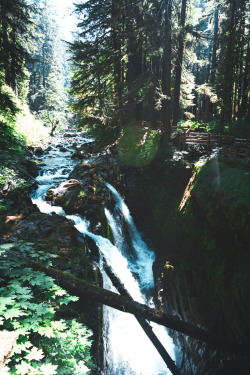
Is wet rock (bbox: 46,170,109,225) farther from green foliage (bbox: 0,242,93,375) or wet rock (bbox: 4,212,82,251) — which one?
green foliage (bbox: 0,242,93,375)

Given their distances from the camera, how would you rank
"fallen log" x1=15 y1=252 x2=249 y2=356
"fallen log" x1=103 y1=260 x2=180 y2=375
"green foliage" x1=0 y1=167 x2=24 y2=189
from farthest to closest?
"green foliage" x1=0 y1=167 x2=24 y2=189
"fallen log" x1=103 y1=260 x2=180 y2=375
"fallen log" x1=15 y1=252 x2=249 y2=356

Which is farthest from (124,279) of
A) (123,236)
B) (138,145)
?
(138,145)

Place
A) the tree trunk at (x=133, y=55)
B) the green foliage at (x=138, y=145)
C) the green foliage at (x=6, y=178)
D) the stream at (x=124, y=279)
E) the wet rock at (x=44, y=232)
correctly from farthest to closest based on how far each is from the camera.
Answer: the green foliage at (x=138, y=145) < the tree trunk at (x=133, y=55) < the green foliage at (x=6, y=178) < the stream at (x=124, y=279) < the wet rock at (x=44, y=232)

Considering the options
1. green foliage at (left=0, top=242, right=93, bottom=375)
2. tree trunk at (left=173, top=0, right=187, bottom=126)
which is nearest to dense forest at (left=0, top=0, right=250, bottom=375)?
green foliage at (left=0, top=242, right=93, bottom=375)

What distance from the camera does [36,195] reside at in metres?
10.7

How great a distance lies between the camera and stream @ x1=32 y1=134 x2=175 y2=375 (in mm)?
6352

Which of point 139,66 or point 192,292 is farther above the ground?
point 139,66

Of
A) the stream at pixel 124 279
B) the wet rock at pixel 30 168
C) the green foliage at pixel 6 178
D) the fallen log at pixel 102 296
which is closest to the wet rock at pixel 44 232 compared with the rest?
the stream at pixel 124 279

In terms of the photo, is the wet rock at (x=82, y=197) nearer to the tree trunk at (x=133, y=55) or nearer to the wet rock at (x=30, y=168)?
the wet rock at (x=30, y=168)

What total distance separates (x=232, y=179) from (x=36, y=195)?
29.1 feet

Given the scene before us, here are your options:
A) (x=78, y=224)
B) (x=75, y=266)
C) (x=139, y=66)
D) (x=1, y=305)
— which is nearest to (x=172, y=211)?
(x=78, y=224)

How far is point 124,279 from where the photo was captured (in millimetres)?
8141

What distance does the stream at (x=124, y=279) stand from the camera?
6352 millimetres

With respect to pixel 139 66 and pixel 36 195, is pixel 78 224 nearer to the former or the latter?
pixel 36 195
